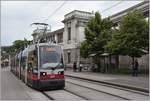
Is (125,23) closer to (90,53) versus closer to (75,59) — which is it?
(90,53)

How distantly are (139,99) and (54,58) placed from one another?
6300mm

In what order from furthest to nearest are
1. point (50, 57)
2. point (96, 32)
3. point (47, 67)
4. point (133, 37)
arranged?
point (96, 32) → point (133, 37) → point (50, 57) → point (47, 67)

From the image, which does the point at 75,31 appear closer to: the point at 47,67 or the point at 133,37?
the point at 133,37

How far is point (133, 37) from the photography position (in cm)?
2900

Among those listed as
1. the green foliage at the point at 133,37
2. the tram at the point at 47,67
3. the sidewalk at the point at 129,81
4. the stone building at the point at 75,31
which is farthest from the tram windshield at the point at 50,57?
the stone building at the point at 75,31

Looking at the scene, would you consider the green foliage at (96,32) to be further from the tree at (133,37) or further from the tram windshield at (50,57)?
the tram windshield at (50,57)

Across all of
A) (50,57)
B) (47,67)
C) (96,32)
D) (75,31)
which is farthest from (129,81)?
(75,31)

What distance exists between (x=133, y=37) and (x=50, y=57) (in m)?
13.5

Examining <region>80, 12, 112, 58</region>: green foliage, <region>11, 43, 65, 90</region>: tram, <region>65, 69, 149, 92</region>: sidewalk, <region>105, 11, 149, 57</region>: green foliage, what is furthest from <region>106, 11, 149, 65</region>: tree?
<region>11, 43, 65, 90</region>: tram

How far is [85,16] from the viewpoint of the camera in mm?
55625

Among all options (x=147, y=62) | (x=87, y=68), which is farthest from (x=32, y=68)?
(x=87, y=68)

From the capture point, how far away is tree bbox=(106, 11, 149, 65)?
94.9ft

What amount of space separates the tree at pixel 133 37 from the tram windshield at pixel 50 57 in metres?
12.7

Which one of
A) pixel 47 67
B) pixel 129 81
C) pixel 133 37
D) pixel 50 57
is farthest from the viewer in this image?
pixel 133 37
